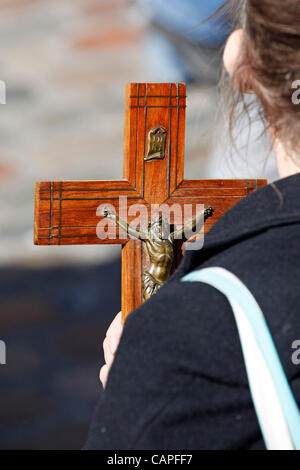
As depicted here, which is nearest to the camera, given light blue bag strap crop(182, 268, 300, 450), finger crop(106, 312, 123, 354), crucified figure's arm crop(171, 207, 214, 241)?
light blue bag strap crop(182, 268, 300, 450)

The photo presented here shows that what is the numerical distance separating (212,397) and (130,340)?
0.09 meters

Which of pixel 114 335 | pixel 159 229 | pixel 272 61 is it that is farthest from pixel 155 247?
pixel 272 61

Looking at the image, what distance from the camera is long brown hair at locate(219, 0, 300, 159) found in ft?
1.90

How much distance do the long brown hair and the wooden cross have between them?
418mm

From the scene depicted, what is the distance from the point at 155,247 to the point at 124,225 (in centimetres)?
7

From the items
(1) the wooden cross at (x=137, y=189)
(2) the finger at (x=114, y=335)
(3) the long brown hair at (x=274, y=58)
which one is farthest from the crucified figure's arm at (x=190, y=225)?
(3) the long brown hair at (x=274, y=58)

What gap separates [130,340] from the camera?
56cm

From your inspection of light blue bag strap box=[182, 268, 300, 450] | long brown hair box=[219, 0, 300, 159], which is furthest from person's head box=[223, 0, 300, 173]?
light blue bag strap box=[182, 268, 300, 450]

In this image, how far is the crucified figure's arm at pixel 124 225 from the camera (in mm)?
1062

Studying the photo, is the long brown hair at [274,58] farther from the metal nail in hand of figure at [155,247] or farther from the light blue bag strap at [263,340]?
the metal nail in hand of figure at [155,247]

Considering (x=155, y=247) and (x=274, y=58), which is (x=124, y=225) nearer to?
(x=155, y=247)

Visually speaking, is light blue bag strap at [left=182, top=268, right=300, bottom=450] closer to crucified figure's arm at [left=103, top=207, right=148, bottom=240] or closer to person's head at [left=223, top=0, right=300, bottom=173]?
person's head at [left=223, top=0, right=300, bottom=173]
